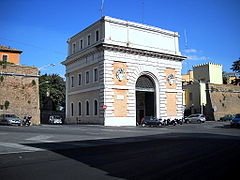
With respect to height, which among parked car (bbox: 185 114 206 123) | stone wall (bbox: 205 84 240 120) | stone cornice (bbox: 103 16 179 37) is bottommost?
parked car (bbox: 185 114 206 123)

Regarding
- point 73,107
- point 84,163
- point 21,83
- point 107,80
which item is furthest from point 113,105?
point 84,163

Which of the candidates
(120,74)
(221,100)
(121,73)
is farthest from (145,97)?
(221,100)

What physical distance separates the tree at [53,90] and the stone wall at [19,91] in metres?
22.1

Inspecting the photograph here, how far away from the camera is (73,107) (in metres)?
43.3

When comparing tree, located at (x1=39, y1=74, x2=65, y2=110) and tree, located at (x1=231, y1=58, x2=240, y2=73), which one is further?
tree, located at (x1=39, y1=74, x2=65, y2=110)

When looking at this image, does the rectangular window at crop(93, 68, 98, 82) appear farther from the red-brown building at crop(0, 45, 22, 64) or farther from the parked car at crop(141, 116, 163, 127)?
the red-brown building at crop(0, 45, 22, 64)

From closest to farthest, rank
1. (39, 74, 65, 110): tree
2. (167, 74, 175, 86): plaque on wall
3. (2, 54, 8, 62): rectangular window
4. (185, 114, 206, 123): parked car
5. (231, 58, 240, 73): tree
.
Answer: (231, 58, 240, 73): tree < (167, 74, 175, 86): plaque on wall < (185, 114, 206, 123): parked car < (2, 54, 8, 62): rectangular window < (39, 74, 65, 110): tree

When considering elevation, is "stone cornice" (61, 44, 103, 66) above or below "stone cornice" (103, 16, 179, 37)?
below

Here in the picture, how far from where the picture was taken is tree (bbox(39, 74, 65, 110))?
61.1 metres

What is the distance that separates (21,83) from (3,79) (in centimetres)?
252

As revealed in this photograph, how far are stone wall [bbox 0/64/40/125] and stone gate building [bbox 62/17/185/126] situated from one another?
6.76 m

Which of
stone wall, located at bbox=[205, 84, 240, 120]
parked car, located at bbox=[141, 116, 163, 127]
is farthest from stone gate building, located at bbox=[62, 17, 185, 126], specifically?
stone wall, located at bbox=[205, 84, 240, 120]

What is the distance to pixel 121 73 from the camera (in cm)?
3581

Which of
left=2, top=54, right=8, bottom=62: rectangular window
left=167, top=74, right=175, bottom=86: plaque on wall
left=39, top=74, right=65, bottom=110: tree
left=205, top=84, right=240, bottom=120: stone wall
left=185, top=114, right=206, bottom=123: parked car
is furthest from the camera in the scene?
left=39, top=74, right=65, bottom=110: tree
